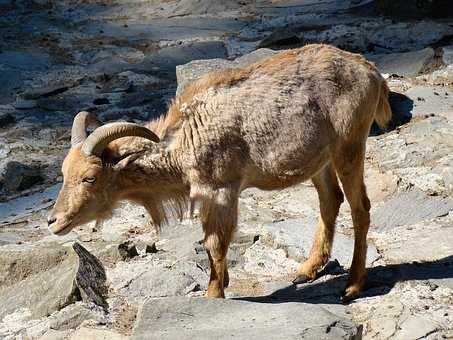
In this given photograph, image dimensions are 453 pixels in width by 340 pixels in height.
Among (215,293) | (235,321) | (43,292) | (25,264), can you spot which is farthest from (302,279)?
(25,264)

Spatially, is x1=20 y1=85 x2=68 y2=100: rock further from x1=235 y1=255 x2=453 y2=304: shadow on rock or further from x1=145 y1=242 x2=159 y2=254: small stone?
x1=235 y1=255 x2=453 y2=304: shadow on rock

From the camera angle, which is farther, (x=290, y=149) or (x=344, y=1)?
(x=344, y=1)

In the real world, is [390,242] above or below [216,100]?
below

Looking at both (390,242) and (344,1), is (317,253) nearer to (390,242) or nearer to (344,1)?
(390,242)

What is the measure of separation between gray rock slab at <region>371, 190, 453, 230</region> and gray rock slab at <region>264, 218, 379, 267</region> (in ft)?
1.59

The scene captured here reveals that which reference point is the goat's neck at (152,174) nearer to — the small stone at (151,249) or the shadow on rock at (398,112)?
the small stone at (151,249)

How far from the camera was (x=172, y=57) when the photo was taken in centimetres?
1442

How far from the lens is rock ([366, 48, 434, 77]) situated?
11422 millimetres

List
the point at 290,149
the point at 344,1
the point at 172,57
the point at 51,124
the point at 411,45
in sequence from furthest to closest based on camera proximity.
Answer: the point at 344,1 → the point at 172,57 → the point at 411,45 → the point at 51,124 → the point at 290,149

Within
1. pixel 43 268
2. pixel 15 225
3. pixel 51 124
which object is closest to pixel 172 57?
pixel 51 124

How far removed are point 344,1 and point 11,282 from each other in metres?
10.4

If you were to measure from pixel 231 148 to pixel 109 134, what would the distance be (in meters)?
0.88

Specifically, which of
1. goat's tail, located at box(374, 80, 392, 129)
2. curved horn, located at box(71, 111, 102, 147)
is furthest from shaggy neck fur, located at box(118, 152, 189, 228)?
goat's tail, located at box(374, 80, 392, 129)

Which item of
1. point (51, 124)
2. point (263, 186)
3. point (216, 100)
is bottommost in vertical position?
point (51, 124)
